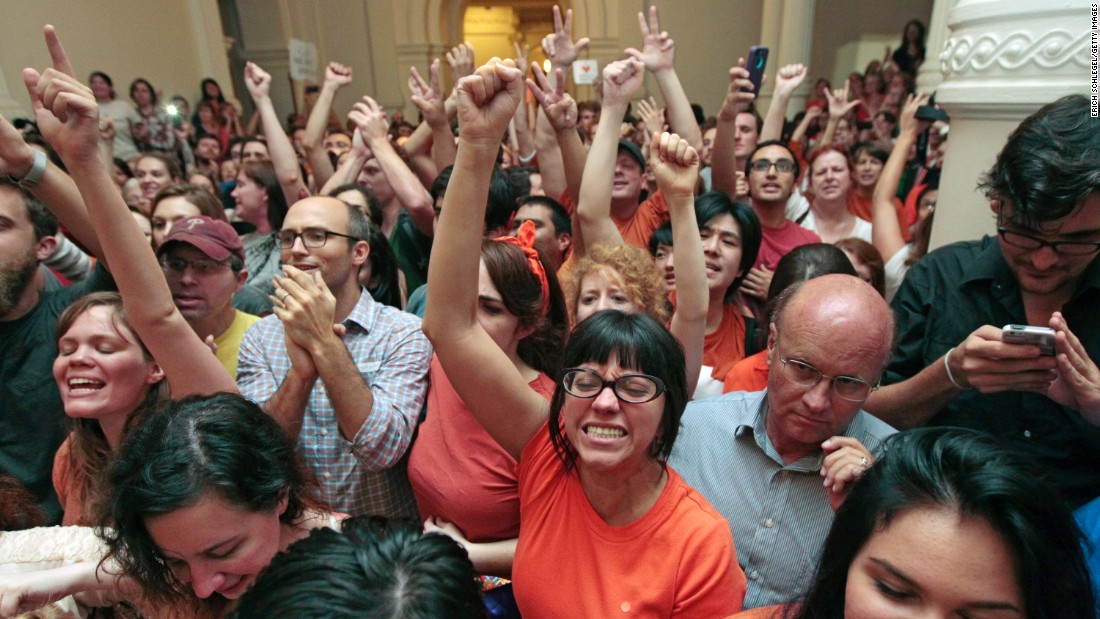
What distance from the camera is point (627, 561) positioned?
4.05 ft

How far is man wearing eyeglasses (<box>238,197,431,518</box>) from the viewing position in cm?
157

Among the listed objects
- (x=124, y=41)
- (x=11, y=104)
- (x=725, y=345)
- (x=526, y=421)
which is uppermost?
(x=124, y=41)

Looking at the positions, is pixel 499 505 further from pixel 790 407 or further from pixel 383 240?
pixel 383 240

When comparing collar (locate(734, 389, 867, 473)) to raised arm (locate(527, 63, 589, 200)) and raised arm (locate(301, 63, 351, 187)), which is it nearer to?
raised arm (locate(527, 63, 589, 200))

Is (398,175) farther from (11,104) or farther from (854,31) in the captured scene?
(854,31)

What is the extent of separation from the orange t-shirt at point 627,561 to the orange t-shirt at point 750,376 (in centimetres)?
72

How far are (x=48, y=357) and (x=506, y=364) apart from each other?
167 centimetres

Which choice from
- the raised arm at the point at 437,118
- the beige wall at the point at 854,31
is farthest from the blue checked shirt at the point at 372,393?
the beige wall at the point at 854,31

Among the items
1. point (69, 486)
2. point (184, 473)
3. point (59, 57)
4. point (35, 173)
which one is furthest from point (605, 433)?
point (35, 173)

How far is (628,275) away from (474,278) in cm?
83

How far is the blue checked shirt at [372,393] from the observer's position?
173cm

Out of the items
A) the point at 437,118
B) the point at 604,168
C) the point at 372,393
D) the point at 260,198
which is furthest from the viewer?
the point at 260,198

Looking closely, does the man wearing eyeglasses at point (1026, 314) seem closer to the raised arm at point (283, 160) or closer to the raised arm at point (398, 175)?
the raised arm at point (398, 175)

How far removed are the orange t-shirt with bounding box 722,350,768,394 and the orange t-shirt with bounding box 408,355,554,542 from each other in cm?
68
